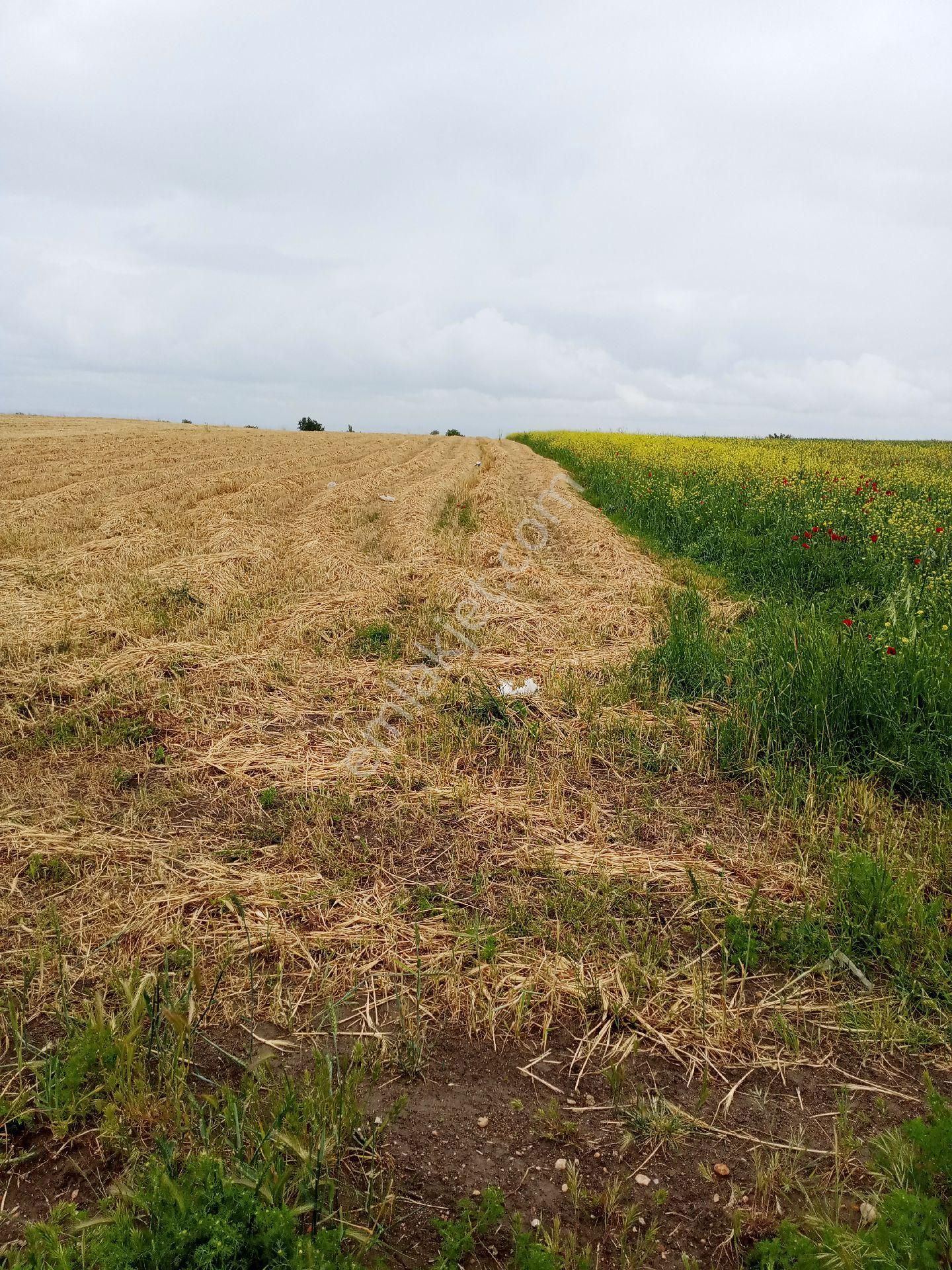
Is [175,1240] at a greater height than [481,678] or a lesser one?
lesser

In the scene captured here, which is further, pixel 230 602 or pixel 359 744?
pixel 230 602

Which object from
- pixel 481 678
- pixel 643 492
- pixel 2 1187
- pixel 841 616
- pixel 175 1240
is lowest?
pixel 2 1187

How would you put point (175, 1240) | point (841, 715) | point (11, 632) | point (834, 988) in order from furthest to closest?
point (11, 632), point (841, 715), point (834, 988), point (175, 1240)

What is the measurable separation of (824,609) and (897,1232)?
6021 mm

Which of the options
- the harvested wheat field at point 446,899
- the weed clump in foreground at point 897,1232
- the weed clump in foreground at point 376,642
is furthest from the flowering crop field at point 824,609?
the weed clump in foreground at point 897,1232

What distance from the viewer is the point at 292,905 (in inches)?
131

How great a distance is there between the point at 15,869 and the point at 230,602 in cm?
438

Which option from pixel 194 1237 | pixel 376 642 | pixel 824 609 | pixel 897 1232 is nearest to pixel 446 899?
pixel 194 1237

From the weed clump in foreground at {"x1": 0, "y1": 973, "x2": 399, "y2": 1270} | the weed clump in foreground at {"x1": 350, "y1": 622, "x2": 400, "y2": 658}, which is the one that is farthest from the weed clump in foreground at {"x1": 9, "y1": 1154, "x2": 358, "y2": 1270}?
the weed clump in foreground at {"x1": 350, "y1": 622, "x2": 400, "y2": 658}

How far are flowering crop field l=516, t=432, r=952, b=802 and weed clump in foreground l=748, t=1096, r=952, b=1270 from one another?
8.01 feet

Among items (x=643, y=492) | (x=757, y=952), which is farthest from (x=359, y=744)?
(x=643, y=492)

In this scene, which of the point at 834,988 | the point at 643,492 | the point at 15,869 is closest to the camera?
the point at 834,988

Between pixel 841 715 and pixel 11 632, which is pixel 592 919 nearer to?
pixel 841 715

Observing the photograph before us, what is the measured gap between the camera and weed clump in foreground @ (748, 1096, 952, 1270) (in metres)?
1.80
